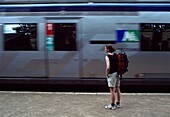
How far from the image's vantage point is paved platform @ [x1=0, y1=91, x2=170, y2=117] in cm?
666

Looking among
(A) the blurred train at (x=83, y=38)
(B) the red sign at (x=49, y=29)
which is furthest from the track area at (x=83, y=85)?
(B) the red sign at (x=49, y=29)

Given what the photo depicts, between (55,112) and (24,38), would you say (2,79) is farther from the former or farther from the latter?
(55,112)

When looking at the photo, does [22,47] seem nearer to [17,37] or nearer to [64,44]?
[17,37]

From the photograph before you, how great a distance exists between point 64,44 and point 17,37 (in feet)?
5.29

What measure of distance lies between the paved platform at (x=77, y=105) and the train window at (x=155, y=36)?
208 centimetres

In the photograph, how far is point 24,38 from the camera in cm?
1049

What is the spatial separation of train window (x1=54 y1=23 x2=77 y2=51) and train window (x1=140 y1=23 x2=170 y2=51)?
7.16 ft

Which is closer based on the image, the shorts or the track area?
the shorts

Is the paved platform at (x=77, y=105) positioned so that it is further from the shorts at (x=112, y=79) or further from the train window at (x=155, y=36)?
the train window at (x=155, y=36)

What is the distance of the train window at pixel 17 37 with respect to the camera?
10430mm

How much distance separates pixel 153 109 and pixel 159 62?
3.32m

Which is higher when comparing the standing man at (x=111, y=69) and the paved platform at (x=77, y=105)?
the standing man at (x=111, y=69)

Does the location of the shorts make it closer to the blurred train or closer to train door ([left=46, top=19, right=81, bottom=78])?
the blurred train

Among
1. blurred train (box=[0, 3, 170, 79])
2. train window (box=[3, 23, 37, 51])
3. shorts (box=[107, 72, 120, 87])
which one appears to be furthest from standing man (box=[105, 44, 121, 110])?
train window (box=[3, 23, 37, 51])
